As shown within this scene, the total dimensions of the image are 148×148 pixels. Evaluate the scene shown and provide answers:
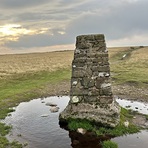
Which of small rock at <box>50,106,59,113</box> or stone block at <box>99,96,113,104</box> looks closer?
stone block at <box>99,96,113,104</box>

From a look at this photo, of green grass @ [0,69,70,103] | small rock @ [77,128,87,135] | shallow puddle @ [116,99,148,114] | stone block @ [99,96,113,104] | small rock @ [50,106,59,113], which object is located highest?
stone block @ [99,96,113,104]

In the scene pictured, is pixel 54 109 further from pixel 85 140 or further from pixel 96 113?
pixel 85 140

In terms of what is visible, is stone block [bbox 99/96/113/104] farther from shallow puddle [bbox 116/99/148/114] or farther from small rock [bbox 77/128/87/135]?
shallow puddle [bbox 116/99/148/114]

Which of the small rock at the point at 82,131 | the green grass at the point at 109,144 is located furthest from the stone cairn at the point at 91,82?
the green grass at the point at 109,144

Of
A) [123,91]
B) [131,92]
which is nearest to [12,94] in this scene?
[123,91]

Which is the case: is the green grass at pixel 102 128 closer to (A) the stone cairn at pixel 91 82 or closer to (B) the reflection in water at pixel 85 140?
(A) the stone cairn at pixel 91 82

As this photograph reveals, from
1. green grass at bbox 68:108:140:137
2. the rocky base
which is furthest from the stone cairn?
green grass at bbox 68:108:140:137

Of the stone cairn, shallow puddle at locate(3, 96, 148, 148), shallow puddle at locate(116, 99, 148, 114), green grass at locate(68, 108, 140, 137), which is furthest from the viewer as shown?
shallow puddle at locate(116, 99, 148, 114)

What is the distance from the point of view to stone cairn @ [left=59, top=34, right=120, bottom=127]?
2077cm

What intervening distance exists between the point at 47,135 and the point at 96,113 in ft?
12.7

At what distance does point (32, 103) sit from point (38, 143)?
11904 millimetres

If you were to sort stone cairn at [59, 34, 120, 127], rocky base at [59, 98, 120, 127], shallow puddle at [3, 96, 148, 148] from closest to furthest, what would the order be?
shallow puddle at [3, 96, 148, 148] < rocky base at [59, 98, 120, 127] < stone cairn at [59, 34, 120, 127]

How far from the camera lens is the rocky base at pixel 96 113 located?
66.4 feet

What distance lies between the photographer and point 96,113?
67.5 feet
